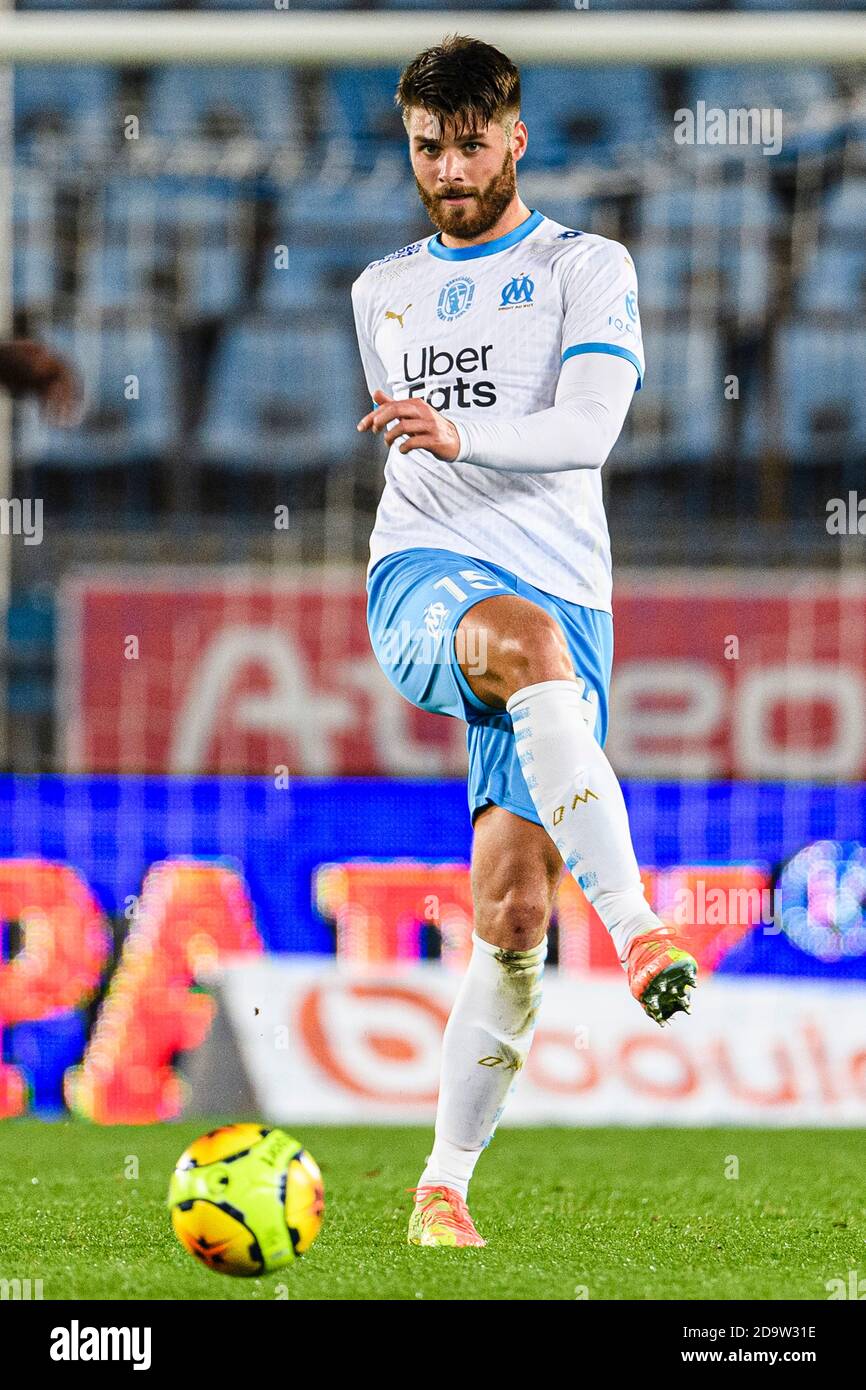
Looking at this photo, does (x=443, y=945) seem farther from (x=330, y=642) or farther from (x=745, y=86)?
(x=745, y=86)

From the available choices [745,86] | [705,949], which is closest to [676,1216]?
[705,949]

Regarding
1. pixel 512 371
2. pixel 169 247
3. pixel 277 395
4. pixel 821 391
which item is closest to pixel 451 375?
pixel 512 371

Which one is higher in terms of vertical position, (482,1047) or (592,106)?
(592,106)

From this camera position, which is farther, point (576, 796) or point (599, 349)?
point (599, 349)

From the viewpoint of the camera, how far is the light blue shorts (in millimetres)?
3654

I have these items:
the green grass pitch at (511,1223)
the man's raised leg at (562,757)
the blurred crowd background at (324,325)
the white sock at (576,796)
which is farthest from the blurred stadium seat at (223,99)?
the white sock at (576,796)

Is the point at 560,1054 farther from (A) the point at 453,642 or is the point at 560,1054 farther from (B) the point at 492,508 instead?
(A) the point at 453,642

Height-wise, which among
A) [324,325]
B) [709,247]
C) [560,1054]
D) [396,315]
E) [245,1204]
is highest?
[709,247]

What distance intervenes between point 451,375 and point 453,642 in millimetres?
657

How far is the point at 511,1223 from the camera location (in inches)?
167

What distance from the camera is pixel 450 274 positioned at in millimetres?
4039

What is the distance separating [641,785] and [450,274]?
434 centimetres

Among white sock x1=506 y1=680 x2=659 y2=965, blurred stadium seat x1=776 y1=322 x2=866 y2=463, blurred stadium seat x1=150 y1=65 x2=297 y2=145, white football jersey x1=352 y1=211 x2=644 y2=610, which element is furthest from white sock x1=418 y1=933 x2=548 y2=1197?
blurred stadium seat x1=150 y1=65 x2=297 y2=145

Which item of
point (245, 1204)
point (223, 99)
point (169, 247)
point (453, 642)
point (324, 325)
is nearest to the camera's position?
point (245, 1204)
